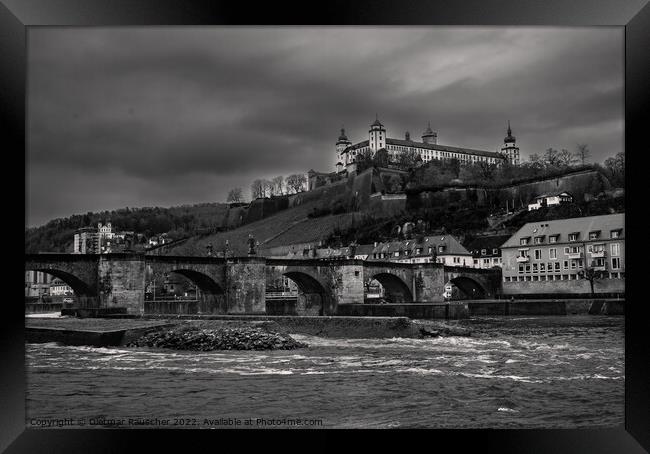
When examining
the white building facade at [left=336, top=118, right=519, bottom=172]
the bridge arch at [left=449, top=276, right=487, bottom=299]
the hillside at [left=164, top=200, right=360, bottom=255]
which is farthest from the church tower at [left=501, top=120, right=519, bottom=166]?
the bridge arch at [left=449, top=276, right=487, bottom=299]

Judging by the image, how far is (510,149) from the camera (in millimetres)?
10984

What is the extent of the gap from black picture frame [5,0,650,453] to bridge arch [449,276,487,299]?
25531 millimetres

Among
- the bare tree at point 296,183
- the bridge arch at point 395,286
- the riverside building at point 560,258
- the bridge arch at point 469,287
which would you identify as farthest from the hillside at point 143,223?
the bridge arch at point 469,287

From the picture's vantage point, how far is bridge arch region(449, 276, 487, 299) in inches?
1226

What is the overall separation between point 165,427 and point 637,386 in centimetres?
422

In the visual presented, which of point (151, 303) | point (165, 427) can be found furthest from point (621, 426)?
point (151, 303)

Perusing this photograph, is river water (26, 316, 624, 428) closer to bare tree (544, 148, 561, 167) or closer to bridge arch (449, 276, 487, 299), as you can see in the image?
bare tree (544, 148, 561, 167)

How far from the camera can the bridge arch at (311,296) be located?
84.0 feet

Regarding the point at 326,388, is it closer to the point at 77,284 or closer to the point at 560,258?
the point at 77,284

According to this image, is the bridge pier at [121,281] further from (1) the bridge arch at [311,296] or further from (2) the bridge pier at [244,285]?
(1) the bridge arch at [311,296]

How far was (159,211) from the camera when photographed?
37.8ft

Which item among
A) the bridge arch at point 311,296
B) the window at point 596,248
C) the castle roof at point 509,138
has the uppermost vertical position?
the castle roof at point 509,138

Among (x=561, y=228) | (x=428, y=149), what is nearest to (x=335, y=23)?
(x=428, y=149)

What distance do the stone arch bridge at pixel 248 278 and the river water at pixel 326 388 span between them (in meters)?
5.41
